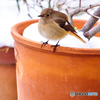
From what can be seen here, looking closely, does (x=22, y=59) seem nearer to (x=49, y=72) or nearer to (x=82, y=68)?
(x=49, y=72)

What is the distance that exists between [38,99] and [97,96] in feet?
1.01

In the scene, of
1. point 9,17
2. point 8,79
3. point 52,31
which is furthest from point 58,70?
point 9,17

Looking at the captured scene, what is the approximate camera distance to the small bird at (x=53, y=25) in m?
0.75

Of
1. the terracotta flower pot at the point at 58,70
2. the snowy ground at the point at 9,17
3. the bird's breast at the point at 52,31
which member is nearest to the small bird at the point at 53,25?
the bird's breast at the point at 52,31

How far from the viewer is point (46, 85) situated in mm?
732

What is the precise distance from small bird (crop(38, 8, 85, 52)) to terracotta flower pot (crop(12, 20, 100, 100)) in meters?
0.11

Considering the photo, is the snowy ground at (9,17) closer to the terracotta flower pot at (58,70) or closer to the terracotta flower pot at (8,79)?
the terracotta flower pot at (8,79)

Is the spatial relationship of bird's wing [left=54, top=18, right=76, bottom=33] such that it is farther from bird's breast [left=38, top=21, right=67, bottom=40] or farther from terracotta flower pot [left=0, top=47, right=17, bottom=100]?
terracotta flower pot [left=0, top=47, right=17, bottom=100]

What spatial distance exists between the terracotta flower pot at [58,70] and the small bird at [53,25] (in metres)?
0.11

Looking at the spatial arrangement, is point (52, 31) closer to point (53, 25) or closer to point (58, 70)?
point (53, 25)

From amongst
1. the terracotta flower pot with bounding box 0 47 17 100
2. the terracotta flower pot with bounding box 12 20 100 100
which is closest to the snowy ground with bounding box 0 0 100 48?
the terracotta flower pot with bounding box 0 47 17 100

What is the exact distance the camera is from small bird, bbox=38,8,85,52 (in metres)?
0.75

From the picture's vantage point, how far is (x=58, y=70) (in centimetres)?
68

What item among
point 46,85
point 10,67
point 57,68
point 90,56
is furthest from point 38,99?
point 10,67
